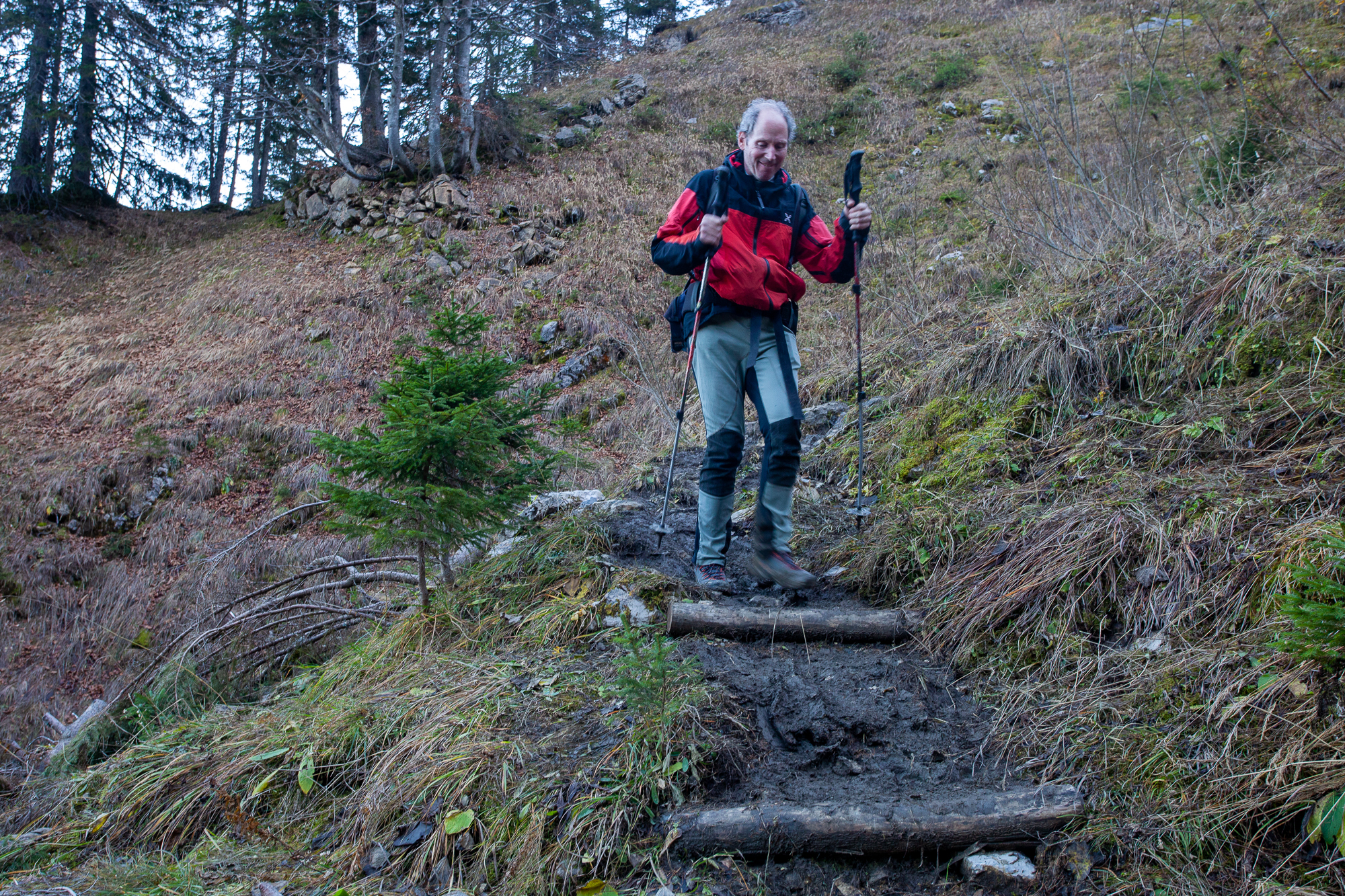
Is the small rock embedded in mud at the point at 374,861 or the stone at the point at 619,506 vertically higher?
the stone at the point at 619,506

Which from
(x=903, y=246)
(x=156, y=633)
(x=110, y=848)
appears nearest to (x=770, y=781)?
(x=110, y=848)

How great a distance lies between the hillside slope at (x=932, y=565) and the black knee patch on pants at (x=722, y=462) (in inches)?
22.1

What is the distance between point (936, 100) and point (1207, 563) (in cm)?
1705

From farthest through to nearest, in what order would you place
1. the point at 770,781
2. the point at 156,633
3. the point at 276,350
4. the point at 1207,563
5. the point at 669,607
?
1. the point at 276,350
2. the point at 156,633
3. the point at 669,607
4. the point at 1207,563
5. the point at 770,781

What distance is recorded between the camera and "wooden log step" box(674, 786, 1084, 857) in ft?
7.59

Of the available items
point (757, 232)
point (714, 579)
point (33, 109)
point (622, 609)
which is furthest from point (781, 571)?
point (33, 109)

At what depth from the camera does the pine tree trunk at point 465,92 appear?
14.7m

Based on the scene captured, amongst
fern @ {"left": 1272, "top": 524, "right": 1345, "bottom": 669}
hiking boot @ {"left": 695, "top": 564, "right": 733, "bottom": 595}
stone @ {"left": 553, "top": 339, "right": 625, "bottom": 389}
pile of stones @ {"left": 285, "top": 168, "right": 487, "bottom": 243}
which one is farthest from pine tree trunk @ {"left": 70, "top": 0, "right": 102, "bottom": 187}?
fern @ {"left": 1272, "top": 524, "right": 1345, "bottom": 669}

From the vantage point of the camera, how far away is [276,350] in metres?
12.2

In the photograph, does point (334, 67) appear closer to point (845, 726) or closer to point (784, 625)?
point (784, 625)

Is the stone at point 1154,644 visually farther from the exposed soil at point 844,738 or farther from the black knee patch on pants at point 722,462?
the black knee patch on pants at point 722,462

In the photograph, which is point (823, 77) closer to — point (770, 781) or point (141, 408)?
point (141, 408)

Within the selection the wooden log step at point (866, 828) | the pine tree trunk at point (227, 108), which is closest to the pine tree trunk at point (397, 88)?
the pine tree trunk at point (227, 108)

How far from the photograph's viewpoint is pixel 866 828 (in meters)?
2.33
